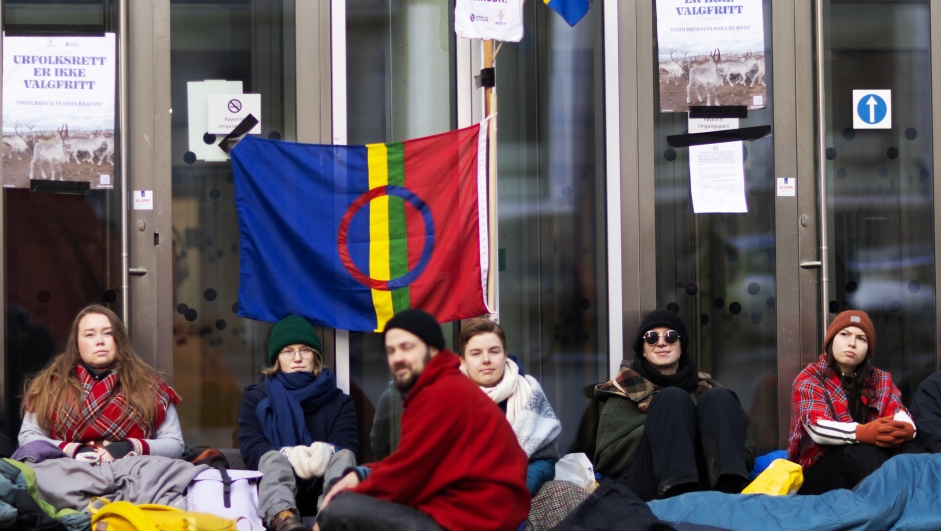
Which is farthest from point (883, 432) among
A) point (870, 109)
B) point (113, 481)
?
point (113, 481)

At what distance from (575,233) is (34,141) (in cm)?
287

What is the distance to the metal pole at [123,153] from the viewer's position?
575 centimetres

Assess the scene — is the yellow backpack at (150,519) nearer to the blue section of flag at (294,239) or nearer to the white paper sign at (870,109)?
the blue section of flag at (294,239)

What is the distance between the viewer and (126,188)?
5781 millimetres

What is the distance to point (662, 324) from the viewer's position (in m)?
5.52

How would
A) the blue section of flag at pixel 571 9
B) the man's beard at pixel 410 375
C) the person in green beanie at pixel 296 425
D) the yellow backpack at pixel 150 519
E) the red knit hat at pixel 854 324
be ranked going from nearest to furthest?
1. the man's beard at pixel 410 375
2. the yellow backpack at pixel 150 519
3. the person in green beanie at pixel 296 425
4. the red knit hat at pixel 854 324
5. the blue section of flag at pixel 571 9

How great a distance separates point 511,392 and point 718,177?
1.75 metres

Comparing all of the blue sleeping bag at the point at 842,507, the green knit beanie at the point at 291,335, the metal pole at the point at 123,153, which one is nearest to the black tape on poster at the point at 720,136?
the blue sleeping bag at the point at 842,507

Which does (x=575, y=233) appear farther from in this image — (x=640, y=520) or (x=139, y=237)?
A: (x=139, y=237)

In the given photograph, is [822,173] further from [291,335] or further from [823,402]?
[291,335]

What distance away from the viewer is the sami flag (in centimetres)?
573

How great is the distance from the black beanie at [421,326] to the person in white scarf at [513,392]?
1.27 meters

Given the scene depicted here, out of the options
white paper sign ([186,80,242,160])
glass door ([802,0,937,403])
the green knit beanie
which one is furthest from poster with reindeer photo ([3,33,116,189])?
glass door ([802,0,937,403])

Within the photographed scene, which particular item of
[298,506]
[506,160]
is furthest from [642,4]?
[298,506]
